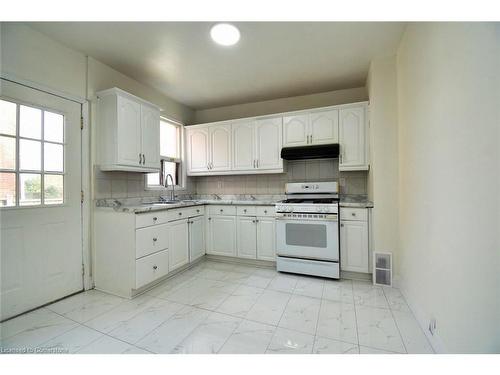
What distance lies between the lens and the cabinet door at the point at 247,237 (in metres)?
3.14

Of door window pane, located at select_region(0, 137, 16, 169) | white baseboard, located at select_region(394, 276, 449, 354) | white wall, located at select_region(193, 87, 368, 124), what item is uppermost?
white wall, located at select_region(193, 87, 368, 124)

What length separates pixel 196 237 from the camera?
3188 mm

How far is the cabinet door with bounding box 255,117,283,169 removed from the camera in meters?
3.26

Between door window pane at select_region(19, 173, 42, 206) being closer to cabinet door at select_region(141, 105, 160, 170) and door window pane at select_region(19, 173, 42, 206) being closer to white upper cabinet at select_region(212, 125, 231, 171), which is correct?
cabinet door at select_region(141, 105, 160, 170)

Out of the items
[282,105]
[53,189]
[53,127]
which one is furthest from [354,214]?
[53,127]

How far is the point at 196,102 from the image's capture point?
3789 millimetres

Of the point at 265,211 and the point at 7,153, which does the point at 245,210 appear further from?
the point at 7,153

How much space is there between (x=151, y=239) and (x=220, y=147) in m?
1.81

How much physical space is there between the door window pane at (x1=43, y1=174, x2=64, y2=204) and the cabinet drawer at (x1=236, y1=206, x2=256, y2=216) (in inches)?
78.7

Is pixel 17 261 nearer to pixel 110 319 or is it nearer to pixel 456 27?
pixel 110 319

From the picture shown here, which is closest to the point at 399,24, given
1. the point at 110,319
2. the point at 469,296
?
the point at 469,296

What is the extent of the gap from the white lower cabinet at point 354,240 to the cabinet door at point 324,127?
3.22ft

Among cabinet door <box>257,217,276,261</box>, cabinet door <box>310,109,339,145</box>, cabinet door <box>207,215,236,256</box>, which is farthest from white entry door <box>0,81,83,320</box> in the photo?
cabinet door <box>310,109,339,145</box>

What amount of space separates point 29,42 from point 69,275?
2.20m
